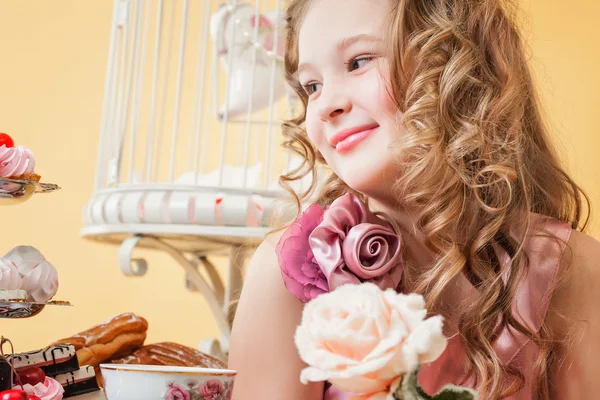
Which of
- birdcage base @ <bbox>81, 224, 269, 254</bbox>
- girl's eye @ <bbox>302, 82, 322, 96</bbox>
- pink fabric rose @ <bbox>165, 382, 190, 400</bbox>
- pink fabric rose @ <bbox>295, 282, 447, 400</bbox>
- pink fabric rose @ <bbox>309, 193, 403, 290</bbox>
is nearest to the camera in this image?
pink fabric rose @ <bbox>295, 282, 447, 400</bbox>

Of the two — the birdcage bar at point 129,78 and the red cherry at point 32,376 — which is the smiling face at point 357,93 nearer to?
the red cherry at point 32,376

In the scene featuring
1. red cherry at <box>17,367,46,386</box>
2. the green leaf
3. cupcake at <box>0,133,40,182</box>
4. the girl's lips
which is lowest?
red cherry at <box>17,367,46,386</box>

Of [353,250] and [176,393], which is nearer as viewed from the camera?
[176,393]

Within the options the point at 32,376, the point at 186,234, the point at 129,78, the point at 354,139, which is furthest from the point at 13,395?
the point at 129,78

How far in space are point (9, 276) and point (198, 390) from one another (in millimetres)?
235

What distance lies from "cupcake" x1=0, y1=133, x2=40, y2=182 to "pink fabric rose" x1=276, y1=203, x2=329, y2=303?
0.93ft

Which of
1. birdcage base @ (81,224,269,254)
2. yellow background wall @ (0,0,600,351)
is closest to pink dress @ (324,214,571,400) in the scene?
birdcage base @ (81,224,269,254)

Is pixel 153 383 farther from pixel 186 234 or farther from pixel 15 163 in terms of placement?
pixel 186 234

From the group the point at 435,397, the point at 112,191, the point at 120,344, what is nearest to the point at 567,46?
the point at 112,191

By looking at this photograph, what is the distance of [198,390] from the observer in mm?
612

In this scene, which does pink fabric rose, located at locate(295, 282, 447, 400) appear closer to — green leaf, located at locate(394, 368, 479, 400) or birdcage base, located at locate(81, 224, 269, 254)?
green leaf, located at locate(394, 368, 479, 400)

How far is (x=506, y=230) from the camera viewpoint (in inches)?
35.4

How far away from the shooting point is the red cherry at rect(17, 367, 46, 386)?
717 millimetres

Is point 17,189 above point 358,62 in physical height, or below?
below
